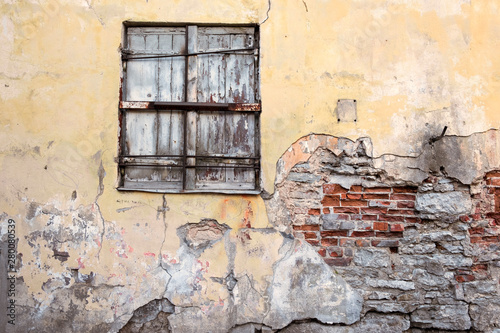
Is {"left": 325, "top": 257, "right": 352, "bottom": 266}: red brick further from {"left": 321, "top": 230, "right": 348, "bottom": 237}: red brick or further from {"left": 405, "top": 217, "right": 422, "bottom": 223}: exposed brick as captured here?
{"left": 405, "top": 217, "right": 422, "bottom": 223}: exposed brick

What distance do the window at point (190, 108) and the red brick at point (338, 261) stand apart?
85 cm

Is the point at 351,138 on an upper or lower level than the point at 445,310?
upper

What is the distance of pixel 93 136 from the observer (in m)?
3.14

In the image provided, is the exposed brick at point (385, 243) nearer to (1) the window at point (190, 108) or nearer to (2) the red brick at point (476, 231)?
(2) the red brick at point (476, 231)

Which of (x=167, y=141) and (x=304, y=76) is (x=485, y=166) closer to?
(x=304, y=76)

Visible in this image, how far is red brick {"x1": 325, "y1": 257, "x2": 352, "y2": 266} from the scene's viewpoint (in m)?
3.10

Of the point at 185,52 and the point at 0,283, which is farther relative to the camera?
the point at 185,52

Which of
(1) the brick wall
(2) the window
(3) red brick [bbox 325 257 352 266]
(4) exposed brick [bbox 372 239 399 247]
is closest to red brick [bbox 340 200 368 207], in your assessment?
(1) the brick wall

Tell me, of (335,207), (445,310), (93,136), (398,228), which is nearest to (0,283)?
(93,136)

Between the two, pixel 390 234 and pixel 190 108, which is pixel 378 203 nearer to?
pixel 390 234

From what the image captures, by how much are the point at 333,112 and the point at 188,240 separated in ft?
5.19

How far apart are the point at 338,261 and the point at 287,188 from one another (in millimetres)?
721

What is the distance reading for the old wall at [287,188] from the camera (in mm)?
3062

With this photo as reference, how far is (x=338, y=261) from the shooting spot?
10.2ft
